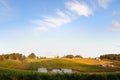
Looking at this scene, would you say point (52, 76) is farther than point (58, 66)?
No

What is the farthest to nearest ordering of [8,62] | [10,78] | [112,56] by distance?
[112,56], [8,62], [10,78]

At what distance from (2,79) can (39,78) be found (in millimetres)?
2640

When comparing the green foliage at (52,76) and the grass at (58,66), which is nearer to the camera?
the green foliage at (52,76)

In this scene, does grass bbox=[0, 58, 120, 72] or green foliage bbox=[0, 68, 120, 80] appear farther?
grass bbox=[0, 58, 120, 72]

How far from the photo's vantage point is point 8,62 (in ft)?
279

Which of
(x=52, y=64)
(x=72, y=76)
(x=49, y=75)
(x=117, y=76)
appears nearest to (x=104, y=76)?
(x=117, y=76)

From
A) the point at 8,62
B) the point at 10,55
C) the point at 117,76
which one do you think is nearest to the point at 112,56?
the point at 10,55

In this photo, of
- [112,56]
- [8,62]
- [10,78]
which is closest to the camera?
[10,78]

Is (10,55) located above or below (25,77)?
above

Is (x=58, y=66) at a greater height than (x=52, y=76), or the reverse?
(x=58, y=66)

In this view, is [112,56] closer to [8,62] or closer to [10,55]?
[10,55]

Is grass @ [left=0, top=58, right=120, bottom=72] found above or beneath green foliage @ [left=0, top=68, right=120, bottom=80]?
above

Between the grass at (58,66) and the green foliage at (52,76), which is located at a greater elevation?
the grass at (58,66)

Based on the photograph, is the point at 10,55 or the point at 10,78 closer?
the point at 10,78
